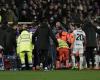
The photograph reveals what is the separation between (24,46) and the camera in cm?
2486

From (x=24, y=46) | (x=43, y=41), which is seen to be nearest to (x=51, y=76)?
(x=24, y=46)

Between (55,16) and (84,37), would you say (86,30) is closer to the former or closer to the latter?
(84,37)

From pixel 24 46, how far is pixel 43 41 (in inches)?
36.1

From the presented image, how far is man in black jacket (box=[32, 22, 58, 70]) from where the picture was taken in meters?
25.0

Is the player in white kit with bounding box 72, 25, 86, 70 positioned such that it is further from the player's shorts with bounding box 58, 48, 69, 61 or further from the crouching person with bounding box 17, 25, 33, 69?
the crouching person with bounding box 17, 25, 33, 69

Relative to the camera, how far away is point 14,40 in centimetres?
2545

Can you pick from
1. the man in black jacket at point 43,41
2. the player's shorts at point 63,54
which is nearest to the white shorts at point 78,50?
the player's shorts at point 63,54

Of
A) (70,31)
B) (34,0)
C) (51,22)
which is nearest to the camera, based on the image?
(70,31)

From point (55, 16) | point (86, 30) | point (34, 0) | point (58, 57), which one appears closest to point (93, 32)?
point (86, 30)

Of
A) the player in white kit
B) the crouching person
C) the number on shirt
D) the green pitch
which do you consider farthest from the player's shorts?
the green pitch

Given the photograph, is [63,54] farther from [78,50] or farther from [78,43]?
[78,43]

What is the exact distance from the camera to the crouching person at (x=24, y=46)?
24750 mm

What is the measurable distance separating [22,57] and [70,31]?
3.09 meters

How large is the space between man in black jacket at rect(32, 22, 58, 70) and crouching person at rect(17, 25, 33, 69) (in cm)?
35
